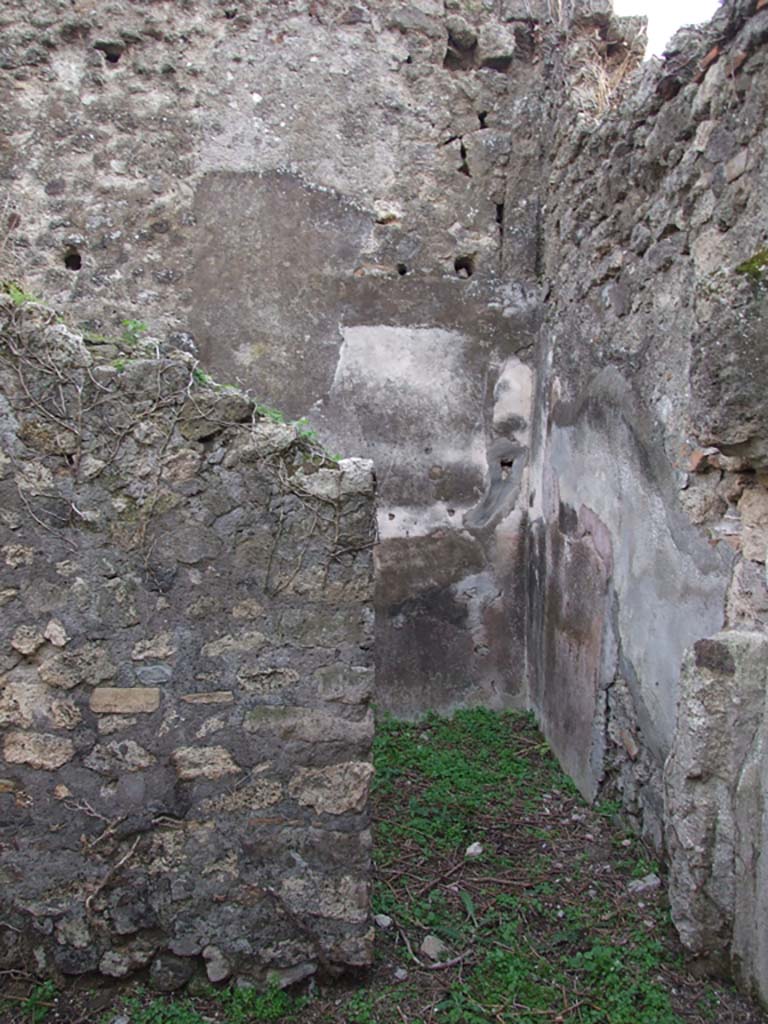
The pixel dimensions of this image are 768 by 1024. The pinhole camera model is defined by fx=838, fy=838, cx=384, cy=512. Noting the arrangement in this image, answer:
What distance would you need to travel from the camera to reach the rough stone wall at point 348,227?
5.12 meters

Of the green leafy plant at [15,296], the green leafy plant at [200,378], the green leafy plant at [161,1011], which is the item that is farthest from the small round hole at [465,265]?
the green leafy plant at [161,1011]

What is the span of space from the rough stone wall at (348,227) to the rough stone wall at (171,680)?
2.58 metres

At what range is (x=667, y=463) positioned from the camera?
3.31 m

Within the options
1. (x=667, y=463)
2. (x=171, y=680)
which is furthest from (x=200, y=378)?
(x=667, y=463)

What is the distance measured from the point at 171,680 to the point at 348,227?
3.55 metres

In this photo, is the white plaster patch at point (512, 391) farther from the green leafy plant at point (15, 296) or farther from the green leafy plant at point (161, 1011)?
the green leafy plant at point (161, 1011)

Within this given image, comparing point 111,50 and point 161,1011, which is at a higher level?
point 111,50

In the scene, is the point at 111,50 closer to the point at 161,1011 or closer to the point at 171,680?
the point at 171,680

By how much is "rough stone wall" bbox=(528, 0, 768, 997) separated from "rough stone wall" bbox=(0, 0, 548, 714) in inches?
14.3

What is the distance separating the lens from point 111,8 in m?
5.16

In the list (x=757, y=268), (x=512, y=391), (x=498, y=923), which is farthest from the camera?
(x=512, y=391)

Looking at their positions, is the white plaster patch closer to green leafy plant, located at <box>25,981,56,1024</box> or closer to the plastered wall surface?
the plastered wall surface

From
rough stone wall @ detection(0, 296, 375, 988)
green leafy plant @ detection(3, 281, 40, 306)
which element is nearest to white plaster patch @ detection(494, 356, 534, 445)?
rough stone wall @ detection(0, 296, 375, 988)

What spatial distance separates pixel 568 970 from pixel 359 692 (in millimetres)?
1248
